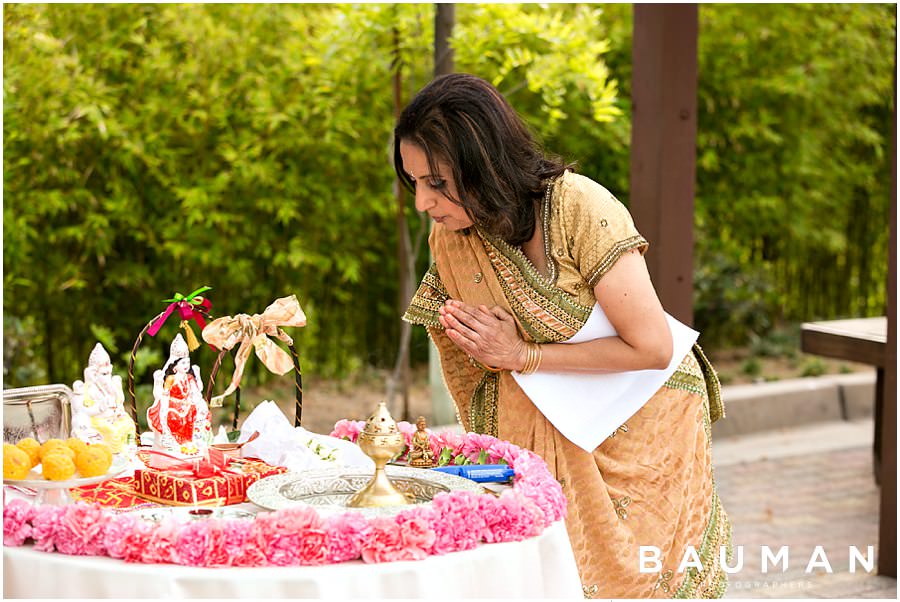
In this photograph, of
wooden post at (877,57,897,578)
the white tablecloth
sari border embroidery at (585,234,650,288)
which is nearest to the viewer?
the white tablecloth

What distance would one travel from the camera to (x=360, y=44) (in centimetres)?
521

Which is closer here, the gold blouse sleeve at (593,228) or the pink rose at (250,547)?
the pink rose at (250,547)

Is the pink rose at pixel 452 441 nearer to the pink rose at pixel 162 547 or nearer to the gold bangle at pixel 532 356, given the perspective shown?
the gold bangle at pixel 532 356

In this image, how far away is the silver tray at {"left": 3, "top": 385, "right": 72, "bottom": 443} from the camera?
85.8 inches

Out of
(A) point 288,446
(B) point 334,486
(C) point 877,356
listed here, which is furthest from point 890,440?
(B) point 334,486

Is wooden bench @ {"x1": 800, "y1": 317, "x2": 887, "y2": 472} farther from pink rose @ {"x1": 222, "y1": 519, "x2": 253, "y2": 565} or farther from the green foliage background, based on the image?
pink rose @ {"x1": 222, "y1": 519, "x2": 253, "y2": 565}

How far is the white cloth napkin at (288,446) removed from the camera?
222 cm

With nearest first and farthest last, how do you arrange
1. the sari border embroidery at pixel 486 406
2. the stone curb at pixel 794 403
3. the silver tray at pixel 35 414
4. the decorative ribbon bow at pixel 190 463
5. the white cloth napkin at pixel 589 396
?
the decorative ribbon bow at pixel 190 463 → the silver tray at pixel 35 414 → the white cloth napkin at pixel 589 396 → the sari border embroidery at pixel 486 406 → the stone curb at pixel 794 403

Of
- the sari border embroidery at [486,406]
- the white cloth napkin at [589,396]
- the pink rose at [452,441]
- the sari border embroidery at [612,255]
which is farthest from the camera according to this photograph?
the sari border embroidery at [486,406]

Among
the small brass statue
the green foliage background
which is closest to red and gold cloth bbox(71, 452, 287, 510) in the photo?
the small brass statue

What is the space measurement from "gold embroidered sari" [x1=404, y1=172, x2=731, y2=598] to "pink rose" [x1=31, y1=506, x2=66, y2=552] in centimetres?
107

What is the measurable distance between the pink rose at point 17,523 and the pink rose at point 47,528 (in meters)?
0.02

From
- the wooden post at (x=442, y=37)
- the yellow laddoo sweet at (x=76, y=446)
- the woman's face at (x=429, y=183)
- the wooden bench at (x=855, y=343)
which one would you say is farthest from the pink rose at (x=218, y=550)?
the wooden bench at (x=855, y=343)

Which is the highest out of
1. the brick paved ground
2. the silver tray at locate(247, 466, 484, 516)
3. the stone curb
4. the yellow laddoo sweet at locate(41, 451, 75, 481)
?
the yellow laddoo sweet at locate(41, 451, 75, 481)
